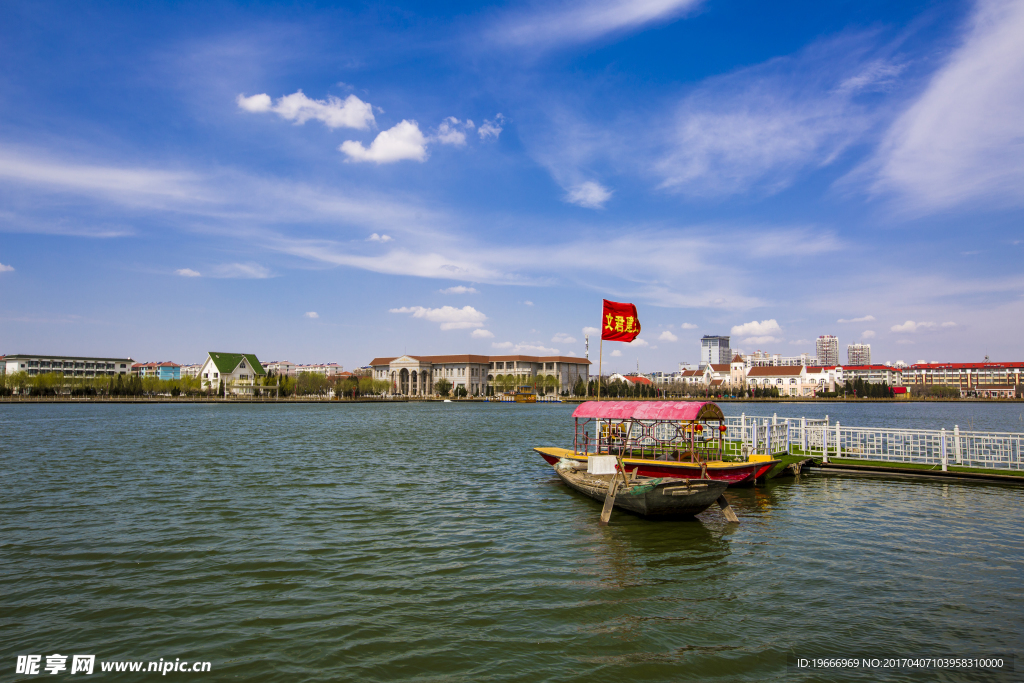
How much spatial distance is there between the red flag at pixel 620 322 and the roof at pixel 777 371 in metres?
155

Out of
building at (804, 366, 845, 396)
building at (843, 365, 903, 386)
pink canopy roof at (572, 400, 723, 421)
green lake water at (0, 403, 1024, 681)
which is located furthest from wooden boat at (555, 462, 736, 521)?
building at (843, 365, 903, 386)

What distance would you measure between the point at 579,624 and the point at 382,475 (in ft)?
45.9

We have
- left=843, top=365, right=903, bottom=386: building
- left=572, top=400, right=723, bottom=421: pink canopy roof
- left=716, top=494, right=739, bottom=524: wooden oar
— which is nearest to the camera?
left=716, top=494, right=739, bottom=524: wooden oar

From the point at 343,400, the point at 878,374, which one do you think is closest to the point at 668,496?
the point at 343,400

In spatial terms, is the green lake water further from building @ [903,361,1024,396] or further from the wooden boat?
building @ [903,361,1024,396]

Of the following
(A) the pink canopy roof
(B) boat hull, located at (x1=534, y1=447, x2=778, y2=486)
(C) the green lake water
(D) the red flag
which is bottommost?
(C) the green lake water

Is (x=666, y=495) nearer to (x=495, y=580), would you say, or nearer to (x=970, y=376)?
(x=495, y=580)

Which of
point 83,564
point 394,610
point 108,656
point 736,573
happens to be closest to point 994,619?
point 736,573

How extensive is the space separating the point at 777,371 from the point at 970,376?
54.3 metres

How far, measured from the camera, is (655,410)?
53.5ft

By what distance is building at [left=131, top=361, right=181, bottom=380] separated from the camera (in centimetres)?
16825

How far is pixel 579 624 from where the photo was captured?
7879mm

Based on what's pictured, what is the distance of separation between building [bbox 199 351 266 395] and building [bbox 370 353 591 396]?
30.1 meters

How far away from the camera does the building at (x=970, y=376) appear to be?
15423 cm
